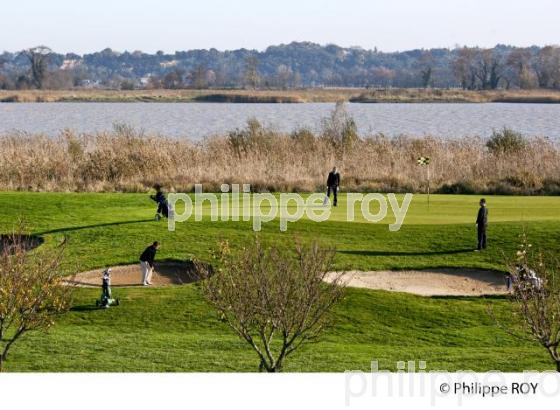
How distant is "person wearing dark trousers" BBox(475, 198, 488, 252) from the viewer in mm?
28891

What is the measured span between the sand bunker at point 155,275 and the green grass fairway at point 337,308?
14.3 inches

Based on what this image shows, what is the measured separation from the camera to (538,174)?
44.2 metres

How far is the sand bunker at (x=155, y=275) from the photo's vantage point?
91.9 feet

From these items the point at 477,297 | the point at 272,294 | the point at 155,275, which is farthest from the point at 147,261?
the point at 272,294

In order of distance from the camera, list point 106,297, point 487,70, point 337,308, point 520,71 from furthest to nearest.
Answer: point 487,70, point 520,71, point 106,297, point 337,308

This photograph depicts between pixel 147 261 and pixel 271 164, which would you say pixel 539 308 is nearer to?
pixel 147 261

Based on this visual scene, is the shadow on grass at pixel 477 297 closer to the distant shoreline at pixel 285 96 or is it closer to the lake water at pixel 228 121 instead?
the lake water at pixel 228 121

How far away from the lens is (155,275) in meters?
28.7

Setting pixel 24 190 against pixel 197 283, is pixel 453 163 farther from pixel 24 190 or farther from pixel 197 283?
pixel 197 283

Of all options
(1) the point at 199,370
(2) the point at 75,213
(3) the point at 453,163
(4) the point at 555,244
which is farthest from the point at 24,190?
(1) the point at 199,370

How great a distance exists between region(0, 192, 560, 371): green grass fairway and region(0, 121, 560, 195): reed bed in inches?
202

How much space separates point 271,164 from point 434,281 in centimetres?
1916

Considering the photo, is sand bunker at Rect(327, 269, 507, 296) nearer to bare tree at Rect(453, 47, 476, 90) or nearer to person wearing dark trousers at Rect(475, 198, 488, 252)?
person wearing dark trousers at Rect(475, 198, 488, 252)

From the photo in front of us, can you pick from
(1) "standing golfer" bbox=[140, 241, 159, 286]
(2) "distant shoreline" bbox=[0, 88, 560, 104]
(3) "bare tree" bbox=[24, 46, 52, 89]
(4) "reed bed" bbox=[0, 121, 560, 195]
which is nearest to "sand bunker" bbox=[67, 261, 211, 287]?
(1) "standing golfer" bbox=[140, 241, 159, 286]
